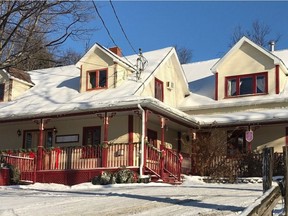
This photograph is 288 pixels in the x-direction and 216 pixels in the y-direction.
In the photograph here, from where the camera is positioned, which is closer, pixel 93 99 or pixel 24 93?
pixel 93 99

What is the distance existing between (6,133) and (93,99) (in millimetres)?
5817

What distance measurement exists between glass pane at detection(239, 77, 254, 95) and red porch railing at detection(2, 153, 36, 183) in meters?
10.6

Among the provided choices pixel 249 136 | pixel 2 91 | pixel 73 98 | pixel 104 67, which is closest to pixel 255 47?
pixel 249 136

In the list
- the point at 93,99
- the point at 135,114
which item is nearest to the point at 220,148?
the point at 135,114

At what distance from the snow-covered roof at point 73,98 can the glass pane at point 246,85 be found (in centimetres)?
363

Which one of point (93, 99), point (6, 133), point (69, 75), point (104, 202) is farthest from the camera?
point (69, 75)

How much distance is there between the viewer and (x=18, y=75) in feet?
87.8

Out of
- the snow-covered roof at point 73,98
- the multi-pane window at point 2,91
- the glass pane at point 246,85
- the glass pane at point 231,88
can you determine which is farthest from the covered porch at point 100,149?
the glass pane at point 246,85

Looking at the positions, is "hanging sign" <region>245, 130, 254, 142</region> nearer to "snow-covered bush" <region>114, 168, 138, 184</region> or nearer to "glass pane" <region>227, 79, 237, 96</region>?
"glass pane" <region>227, 79, 237, 96</region>

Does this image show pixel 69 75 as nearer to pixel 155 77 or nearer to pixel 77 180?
pixel 155 77

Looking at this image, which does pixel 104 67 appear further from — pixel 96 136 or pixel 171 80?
pixel 171 80

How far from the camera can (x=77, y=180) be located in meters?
20.6

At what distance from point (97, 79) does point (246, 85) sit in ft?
24.2

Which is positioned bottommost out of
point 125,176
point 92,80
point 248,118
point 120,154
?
point 125,176
